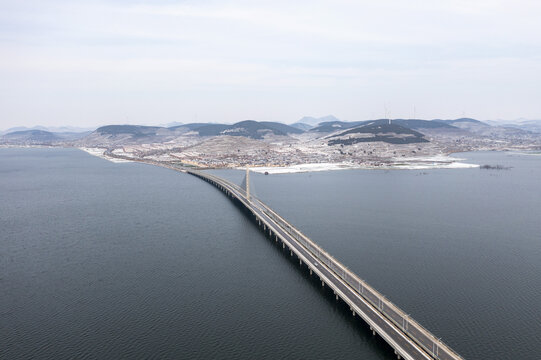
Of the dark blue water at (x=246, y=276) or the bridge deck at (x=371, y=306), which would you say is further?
the dark blue water at (x=246, y=276)

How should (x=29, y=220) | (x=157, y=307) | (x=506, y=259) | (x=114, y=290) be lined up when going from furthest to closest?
(x=29, y=220) < (x=506, y=259) < (x=114, y=290) < (x=157, y=307)

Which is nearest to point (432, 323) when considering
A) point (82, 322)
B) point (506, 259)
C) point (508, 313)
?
point (508, 313)

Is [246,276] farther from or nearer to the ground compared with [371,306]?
nearer to the ground

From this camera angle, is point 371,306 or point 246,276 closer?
point 371,306

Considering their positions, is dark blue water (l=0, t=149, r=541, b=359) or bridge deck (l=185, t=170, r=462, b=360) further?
dark blue water (l=0, t=149, r=541, b=359)

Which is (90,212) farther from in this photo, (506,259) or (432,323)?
(506,259)
